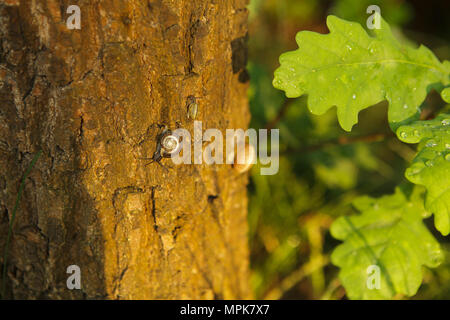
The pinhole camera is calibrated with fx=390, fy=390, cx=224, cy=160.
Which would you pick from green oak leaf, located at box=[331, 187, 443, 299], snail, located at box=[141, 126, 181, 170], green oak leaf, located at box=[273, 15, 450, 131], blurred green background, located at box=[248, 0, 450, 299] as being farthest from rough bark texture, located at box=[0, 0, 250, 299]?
blurred green background, located at box=[248, 0, 450, 299]

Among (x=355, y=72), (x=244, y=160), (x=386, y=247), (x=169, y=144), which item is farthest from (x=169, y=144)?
(x=386, y=247)

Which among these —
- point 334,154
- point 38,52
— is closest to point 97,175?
point 38,52

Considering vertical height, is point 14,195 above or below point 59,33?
below

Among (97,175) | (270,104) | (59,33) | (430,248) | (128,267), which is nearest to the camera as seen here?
(59,33)

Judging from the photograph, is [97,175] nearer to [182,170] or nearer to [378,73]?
[182,170]

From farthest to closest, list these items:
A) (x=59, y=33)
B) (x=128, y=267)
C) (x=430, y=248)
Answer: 1. (x=430, y=248)
2. (x=128, y=267)
3. (x=59, y=33)

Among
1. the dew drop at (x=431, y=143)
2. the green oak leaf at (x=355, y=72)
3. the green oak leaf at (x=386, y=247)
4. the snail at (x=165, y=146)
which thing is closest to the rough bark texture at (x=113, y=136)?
the snail at (x=165, y=146)

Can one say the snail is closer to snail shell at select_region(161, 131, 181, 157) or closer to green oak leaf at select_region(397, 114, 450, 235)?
snail shell at select_region(161, 131, 181, 157)
